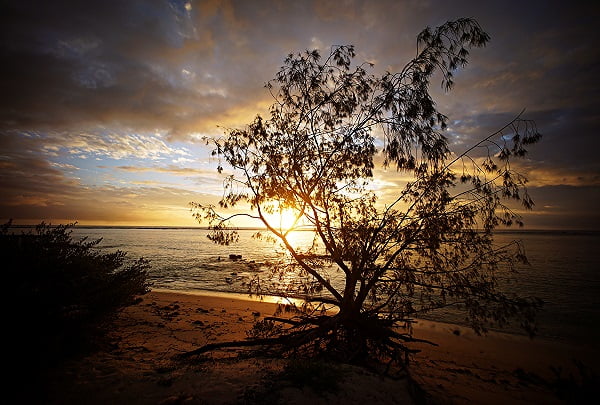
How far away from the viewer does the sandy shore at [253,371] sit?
444cm

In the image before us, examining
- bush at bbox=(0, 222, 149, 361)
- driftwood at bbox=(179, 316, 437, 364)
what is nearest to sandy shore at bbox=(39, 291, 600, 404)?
bush at bbox=(0, 222, 149, 361)

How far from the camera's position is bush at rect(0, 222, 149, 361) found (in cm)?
484

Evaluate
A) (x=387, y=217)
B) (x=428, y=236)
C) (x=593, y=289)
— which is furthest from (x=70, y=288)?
(x=593, y=289)

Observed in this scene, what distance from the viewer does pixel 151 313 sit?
11.7 m

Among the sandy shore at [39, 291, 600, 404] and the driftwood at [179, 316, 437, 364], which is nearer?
the sandy shore at [39, 291, 600, 404]

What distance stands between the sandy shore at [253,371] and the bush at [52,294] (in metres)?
0.66

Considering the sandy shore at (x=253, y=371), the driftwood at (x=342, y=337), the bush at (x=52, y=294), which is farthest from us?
the driftwood at (x=342, y=337)

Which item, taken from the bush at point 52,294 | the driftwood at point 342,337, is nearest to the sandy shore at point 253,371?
the bush at point 52,294

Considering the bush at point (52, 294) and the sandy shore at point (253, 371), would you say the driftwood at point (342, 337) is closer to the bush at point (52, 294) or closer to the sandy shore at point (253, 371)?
the sandy shore at point (253, 371)

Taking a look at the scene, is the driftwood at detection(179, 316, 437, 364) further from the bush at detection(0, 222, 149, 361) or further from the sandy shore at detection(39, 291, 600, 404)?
the bush at detection(0, 222, 149, 361)

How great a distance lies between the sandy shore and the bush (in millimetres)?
662

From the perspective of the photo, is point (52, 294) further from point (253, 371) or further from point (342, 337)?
point (342, 337)

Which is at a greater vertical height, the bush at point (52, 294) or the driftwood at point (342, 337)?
the bush at point (52, 294)

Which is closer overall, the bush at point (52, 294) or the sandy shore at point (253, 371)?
the sandy shore at point (253, 371)
